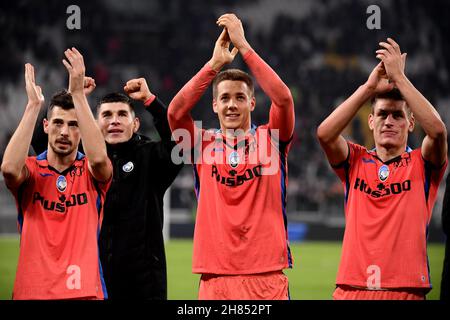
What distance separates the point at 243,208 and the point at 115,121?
4.61ft

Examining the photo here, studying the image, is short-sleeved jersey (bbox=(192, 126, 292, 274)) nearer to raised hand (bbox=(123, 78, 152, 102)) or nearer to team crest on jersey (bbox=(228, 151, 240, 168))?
team crest on jersey (bbox=(228, 151, 240, 168))

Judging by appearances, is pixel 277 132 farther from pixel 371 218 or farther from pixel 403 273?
pixel 403 273

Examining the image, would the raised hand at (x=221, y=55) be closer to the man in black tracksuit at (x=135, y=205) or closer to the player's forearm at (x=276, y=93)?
the player's forearm at (x=276, y=93)

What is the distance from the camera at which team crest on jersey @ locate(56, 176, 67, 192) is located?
4512 mm

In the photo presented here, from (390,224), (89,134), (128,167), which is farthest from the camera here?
(128,167)

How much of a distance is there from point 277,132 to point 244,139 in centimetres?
24

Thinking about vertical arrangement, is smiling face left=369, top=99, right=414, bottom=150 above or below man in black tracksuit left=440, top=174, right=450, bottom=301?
above

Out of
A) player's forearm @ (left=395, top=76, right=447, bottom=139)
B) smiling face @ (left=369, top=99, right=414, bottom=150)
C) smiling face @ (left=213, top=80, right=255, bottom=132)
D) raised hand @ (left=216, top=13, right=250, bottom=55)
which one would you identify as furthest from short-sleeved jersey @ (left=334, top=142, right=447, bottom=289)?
raised hand @ (left=216, top=13, right=250, bottom=55)

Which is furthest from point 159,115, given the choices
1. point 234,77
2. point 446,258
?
point 446,258

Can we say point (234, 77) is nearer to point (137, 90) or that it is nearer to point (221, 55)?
point (221, 55)

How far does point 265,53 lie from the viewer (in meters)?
25.5

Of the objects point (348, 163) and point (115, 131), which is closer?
point (348, 163)

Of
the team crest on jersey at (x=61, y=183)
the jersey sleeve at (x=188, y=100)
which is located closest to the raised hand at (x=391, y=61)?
the jersey sleeve at (x=188, y=100)

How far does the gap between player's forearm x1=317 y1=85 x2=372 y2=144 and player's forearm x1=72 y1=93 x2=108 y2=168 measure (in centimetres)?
141
